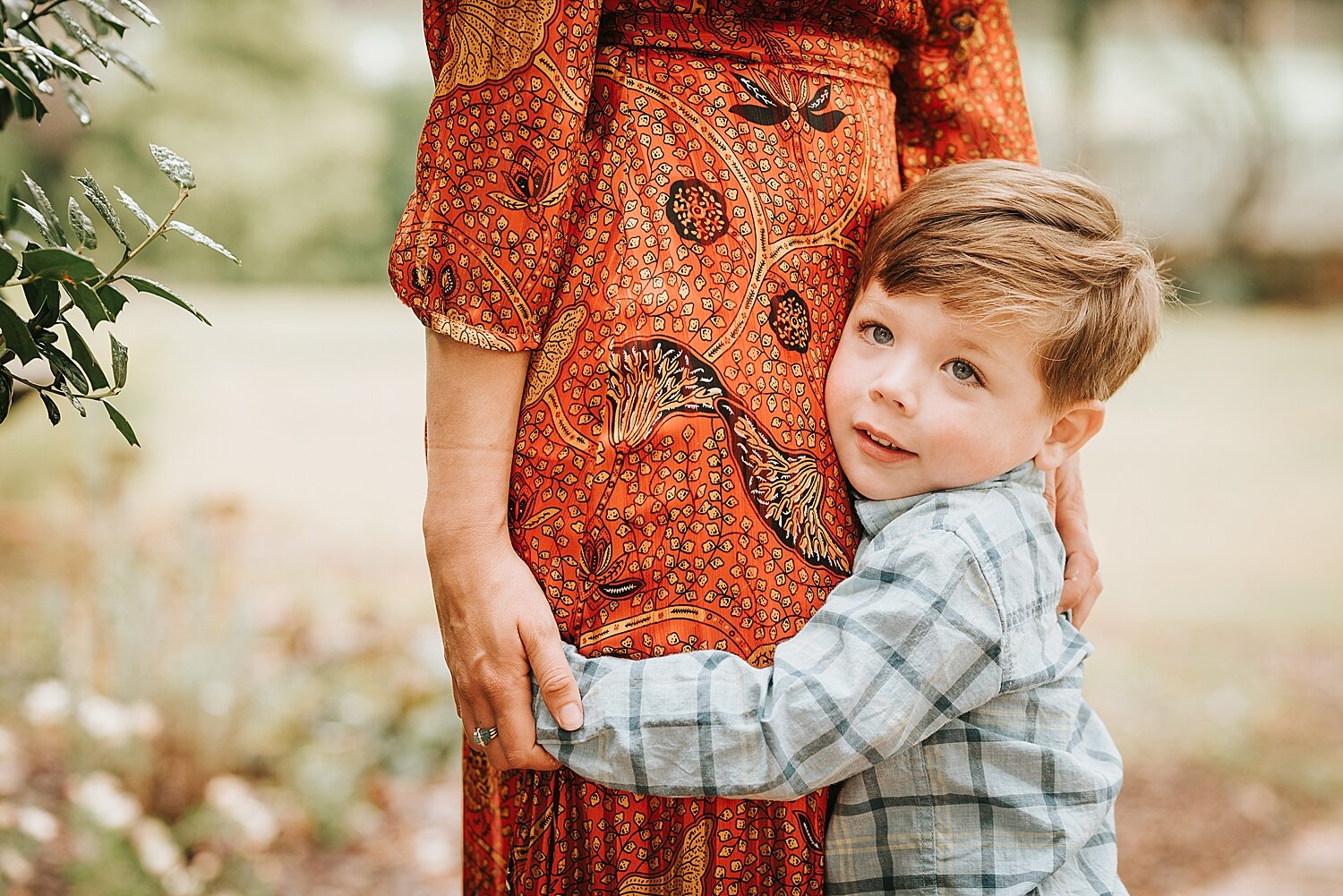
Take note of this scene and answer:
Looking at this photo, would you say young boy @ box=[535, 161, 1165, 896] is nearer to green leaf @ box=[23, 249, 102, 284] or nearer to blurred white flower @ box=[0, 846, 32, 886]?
green leaf @ box=[23, 249, 102, 284]

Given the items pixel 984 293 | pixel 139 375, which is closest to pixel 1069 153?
pixel 139 375

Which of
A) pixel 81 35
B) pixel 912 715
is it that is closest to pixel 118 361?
pixel 81 35

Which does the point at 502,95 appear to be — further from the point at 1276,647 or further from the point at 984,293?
the point at 1276,647

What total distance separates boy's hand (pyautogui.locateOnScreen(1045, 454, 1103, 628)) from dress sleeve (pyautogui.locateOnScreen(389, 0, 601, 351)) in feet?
1.86

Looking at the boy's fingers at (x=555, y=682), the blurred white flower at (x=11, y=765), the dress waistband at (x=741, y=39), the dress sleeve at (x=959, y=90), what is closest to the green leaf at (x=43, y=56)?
the dress waistband at (x=741, y=39)

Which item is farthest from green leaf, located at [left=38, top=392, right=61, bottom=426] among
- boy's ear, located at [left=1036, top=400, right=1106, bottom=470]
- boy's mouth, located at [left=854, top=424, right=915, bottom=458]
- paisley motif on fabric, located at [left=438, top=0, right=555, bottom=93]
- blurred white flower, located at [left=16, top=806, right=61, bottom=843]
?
blurred white flower, located at [left=16, top=806, right=61, bottom=843]

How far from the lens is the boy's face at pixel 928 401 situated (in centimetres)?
100

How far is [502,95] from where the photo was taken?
3.01 ft

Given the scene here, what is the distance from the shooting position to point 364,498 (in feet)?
14.8

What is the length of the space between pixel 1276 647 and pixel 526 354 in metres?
3.76

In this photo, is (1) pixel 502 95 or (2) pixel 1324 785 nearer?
(1) pixel 502 95

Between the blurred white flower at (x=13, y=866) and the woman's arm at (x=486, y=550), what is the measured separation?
5.80ft

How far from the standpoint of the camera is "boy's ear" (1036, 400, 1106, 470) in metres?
1.07

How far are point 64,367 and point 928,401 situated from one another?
0.69 meters
